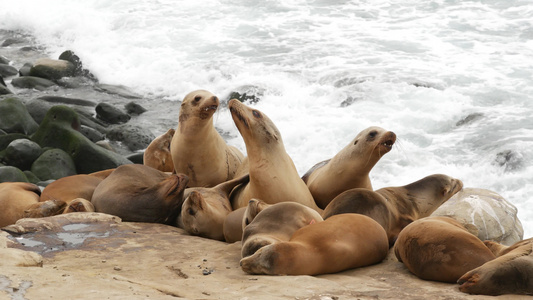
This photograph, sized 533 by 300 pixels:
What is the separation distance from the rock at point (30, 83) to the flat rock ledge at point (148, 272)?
1052 cm

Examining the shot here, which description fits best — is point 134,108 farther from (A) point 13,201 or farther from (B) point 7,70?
(A) point 13,201

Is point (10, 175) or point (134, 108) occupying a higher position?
point (10, 175)

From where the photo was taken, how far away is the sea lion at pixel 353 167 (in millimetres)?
5945

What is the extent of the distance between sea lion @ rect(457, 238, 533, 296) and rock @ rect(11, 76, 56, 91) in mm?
13199

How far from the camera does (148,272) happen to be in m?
4.16

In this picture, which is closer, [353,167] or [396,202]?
[396,202]

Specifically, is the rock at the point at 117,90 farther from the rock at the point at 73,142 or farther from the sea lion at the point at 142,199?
the sea lion at the point at 142,199

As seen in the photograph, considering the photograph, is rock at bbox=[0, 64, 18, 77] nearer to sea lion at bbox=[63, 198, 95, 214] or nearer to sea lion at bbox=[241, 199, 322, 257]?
sea lion at bbox=[63, 198, 95, 214]

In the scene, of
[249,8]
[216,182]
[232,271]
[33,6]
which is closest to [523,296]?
[232,271]

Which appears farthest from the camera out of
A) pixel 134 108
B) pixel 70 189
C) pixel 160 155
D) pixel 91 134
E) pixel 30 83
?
pixel 30 83

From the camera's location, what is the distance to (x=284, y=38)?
60.1 feet

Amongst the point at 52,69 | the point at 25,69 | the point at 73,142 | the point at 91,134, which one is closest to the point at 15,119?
the point at 91,134

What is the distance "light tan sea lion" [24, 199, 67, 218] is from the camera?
19.2 feet

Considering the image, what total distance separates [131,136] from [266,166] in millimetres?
6733
